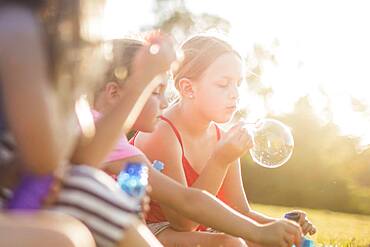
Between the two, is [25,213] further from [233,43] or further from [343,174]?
[343,174]

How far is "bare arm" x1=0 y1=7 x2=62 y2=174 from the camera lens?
106 cm


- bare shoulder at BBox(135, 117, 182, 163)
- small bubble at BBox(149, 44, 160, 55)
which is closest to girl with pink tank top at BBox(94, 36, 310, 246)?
bare shoulder at BBox(135, 117, 182, 163)

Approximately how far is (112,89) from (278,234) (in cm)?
83

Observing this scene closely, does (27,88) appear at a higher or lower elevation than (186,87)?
higher

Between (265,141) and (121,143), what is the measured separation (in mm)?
1195

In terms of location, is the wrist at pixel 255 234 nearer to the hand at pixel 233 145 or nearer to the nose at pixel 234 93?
the hand at pixel 233 145

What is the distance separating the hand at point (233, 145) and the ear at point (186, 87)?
50 centimetres

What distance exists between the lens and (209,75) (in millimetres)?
3678

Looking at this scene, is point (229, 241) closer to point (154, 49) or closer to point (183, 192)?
point (183, 192)

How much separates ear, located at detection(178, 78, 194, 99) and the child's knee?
715 millimetres

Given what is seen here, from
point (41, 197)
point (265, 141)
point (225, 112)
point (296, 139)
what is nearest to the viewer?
point (41, 197)

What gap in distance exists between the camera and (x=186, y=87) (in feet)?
12.4

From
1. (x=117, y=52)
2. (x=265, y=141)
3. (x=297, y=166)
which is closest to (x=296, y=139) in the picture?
(x=297, y=166)

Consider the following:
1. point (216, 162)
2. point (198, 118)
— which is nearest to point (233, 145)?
point (216, 162)
